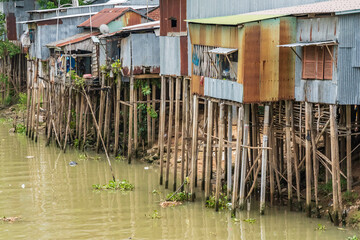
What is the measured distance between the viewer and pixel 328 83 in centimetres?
1645

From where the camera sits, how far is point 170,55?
22766 mm

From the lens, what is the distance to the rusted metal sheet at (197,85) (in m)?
19.7

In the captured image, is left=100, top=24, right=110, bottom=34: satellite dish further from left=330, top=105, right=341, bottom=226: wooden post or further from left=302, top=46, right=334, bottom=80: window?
left=330, top=105, right=341, bottom=226: wooden post

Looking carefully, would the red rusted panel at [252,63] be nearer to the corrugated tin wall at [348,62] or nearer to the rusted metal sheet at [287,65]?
the rusted metal sheet at [287,65]

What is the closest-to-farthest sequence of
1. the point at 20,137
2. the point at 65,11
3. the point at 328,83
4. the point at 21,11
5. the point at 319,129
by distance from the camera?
the point at 328,83, the point at 319,129, the point at 20,137, the point at 65,11, the point at 21,11

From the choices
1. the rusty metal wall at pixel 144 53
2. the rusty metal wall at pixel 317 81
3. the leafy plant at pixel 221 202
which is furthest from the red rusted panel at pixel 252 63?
the rusty metal wall at pixel 144 53

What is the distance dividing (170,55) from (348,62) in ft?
25.9

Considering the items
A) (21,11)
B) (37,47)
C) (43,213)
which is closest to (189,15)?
(43,213)

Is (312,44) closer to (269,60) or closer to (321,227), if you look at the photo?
(269,60)

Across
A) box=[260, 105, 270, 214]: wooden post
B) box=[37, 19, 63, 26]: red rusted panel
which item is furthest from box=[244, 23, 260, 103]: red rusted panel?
box=[37, 19, 63, 26]: red rusted panel

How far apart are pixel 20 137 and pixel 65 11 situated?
6.97 m

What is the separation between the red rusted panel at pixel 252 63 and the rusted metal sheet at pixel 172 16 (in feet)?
17.5

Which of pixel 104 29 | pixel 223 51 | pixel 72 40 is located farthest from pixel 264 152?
pixel 72 40

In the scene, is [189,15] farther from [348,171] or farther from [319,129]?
[348,171]
